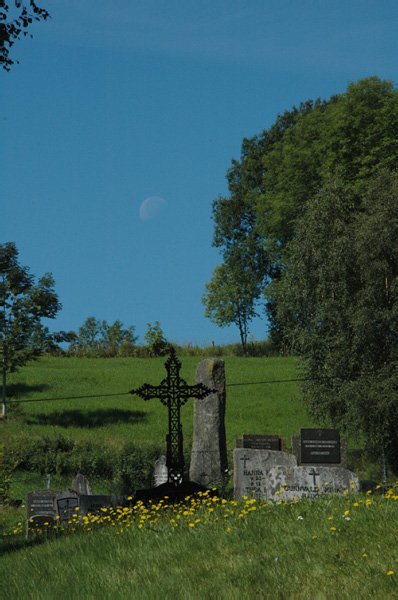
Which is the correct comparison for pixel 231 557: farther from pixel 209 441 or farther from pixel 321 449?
pixel 209 441

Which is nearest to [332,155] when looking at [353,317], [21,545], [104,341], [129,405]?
[353,317]

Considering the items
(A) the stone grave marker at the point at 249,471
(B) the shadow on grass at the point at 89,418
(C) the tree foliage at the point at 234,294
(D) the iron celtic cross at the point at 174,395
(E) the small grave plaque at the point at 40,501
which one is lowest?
(E) the small grave plaque at the point at 40,501

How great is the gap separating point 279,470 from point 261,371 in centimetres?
2713

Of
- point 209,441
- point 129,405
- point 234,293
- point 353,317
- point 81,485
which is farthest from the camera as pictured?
point 234,293

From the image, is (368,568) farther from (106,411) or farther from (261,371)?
(261,371)

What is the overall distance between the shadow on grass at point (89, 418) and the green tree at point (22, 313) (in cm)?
245

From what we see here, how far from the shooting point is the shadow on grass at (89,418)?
31438mm

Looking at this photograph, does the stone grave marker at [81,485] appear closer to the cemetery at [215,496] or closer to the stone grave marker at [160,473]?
the cemetery at [215,496]

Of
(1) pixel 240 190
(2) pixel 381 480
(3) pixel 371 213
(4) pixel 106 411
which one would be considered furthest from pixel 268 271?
(2) pixel 381 480

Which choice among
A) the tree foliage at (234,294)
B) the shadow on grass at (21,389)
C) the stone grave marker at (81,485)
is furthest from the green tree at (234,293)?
the stone grave marker at (81,485)

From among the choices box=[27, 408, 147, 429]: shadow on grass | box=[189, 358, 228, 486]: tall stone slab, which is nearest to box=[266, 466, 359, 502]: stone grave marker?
box=[189, 358, 228, 486]: tall stone slab

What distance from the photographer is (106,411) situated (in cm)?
3291

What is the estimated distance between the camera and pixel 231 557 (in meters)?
7.57

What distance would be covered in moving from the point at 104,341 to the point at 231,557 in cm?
8342
